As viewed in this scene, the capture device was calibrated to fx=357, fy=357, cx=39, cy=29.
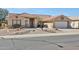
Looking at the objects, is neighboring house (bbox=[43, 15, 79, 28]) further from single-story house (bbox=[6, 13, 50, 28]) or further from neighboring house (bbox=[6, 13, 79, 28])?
single-story house (bbox=[6, 13, 50, 28])

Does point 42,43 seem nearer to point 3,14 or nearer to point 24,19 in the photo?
point 24,19

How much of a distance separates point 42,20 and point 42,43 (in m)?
0.43

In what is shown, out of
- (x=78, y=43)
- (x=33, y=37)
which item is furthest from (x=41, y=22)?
(x=78, y=43)

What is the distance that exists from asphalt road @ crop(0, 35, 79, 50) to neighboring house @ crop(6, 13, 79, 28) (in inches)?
9.4

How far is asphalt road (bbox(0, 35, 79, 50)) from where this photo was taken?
6.37m

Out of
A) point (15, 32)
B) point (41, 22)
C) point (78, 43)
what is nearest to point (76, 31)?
point (78, 43)

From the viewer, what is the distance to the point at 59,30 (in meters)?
6.48

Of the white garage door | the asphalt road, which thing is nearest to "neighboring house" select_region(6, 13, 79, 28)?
the white garage door

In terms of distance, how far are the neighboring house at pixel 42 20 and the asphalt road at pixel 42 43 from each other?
9.4 inches

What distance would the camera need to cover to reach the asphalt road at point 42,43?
20.9 ft
